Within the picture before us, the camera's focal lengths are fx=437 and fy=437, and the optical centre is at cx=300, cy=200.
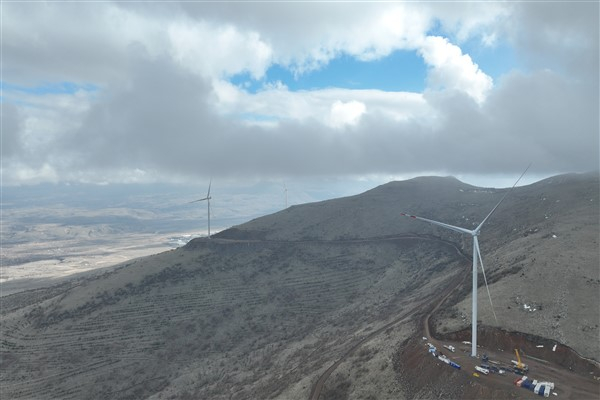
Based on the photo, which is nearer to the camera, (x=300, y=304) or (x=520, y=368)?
(x=520, y=368)

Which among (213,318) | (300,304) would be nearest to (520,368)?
(300,304)

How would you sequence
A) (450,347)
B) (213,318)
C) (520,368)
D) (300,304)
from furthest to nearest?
(300,304)
(213,318)
(450,347)
(520,368)

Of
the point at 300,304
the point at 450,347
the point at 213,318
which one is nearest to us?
the point at 450,347

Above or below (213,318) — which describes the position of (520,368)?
above

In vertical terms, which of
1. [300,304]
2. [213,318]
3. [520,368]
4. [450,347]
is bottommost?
[213,318]

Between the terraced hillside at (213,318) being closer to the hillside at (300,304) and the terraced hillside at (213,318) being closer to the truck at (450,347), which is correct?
the hillside at (300,304)

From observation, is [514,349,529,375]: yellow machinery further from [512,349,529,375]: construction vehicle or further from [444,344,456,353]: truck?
[444,344,456,353]: truck

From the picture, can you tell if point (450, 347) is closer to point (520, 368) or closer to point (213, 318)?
point (520, 368)

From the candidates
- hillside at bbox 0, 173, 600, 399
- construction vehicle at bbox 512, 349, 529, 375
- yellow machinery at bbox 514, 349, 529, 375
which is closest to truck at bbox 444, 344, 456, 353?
hillside at bbox 0, 173, 600, 399
